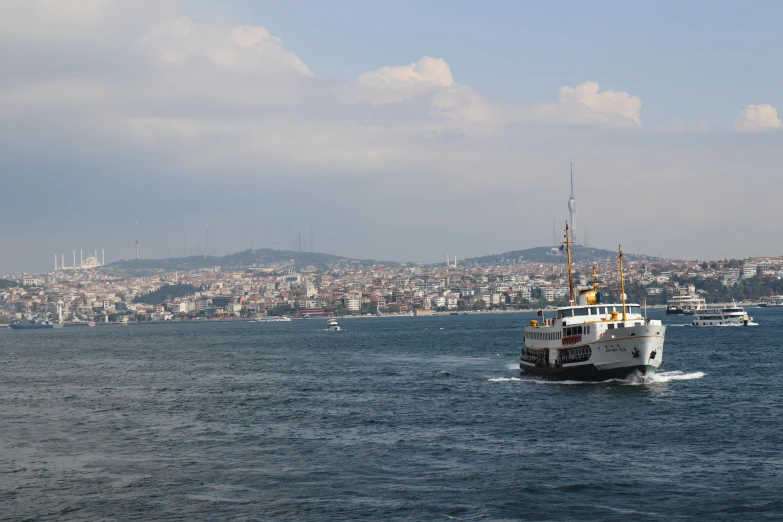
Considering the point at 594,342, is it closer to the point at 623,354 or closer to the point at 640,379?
the point at 623,354

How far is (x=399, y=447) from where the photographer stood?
3231cm

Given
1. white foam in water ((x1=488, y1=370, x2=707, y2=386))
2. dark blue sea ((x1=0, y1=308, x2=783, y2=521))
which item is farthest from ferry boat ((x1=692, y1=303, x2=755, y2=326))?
white foam in water ((x1=488, y1=370, x2=707, y2=386))

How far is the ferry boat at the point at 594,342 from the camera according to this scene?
48.3 metres

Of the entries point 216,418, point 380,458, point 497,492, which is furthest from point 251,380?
point 497,492

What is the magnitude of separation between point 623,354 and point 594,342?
1.76 m

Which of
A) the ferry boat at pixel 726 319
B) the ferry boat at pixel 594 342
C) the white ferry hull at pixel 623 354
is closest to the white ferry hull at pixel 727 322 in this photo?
the ferry boat at pixel 726 319

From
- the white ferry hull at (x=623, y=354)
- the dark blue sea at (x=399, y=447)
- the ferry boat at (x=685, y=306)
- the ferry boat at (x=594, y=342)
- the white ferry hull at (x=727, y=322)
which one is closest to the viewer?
the dark blue sea at (x=399, y=447)

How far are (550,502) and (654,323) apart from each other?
26436 millimetres

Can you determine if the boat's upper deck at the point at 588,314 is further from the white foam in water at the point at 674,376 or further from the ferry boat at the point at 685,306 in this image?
the ferry boat at the point at 685,306

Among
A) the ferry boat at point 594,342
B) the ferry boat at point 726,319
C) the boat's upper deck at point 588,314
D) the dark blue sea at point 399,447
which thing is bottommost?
the dark blue sea at point 399,447

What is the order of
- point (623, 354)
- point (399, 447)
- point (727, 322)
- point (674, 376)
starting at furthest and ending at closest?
point (727, 322) → point (674, 376) → point (623, 354) → point (399, 447)

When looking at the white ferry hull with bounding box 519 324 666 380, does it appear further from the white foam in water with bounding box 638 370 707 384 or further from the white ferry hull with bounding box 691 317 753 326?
the white ferry hull with bounding box 691 317 753 326

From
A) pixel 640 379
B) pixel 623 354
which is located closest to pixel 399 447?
pixel 623 354

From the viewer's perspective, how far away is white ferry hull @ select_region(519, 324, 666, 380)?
48.0m
